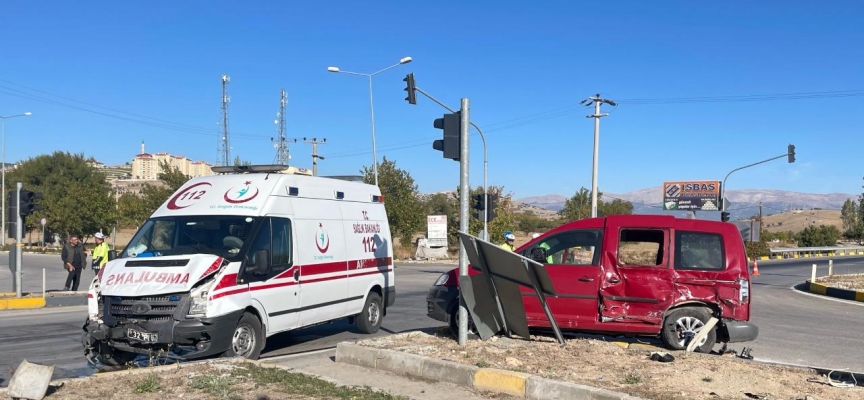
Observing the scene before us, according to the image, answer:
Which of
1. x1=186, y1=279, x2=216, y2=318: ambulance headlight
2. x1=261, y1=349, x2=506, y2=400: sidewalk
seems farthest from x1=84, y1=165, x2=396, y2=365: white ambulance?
x1=261, y1=349, x2=506, y2=400: sidewalk

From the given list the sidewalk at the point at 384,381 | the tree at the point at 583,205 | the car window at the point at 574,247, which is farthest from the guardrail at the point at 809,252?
the sidewalk at the point at 384,381

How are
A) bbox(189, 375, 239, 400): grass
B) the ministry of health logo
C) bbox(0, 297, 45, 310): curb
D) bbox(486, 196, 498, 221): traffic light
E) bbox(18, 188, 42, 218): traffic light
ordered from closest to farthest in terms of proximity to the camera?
bbox(189, 375, 239, 400): grass → the ministry of health logo → bbox(0, 297, 45, 310): curb → bbox(18, 188, 42, 218): traffic light → bbox(486, 196, 498, 221): traffic light

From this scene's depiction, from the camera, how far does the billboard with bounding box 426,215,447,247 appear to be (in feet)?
139

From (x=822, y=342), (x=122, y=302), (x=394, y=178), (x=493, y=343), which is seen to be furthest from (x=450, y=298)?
(x=394, y=178)

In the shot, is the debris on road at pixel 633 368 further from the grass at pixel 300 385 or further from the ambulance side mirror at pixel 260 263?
the ambulance side mirror at pixel 260 263

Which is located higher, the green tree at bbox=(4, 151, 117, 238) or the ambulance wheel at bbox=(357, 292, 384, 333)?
the green tree at bbox=(4, 151, 117, 238)

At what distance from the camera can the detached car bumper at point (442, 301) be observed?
10516 mm

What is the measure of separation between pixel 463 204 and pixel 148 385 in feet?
13.8

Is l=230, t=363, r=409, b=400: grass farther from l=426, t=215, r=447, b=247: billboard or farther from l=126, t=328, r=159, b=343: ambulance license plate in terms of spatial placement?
l=426, t=215, r=447, b=247: billboard

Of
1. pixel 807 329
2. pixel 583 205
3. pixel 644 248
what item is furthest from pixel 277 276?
pixel 583 205

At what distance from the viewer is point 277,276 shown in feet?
30.0

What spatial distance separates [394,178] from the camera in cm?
4984

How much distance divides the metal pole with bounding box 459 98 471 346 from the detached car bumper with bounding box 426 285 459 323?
141 centimetres

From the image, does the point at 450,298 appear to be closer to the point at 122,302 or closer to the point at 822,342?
the point at 122,302
